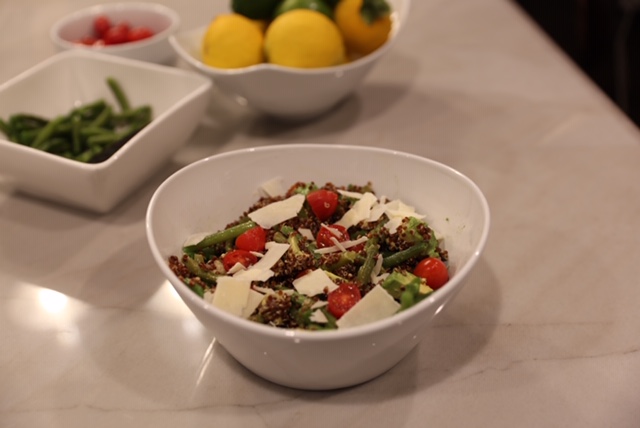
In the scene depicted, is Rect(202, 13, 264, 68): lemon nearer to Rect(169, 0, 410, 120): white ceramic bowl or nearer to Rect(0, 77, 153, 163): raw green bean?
Rect(169, 0, 410, 120): white ceramic bowl

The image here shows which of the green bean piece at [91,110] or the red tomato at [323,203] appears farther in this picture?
the green bean piece at [91,110]

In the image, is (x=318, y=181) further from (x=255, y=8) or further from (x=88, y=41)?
(x=88, y=41)

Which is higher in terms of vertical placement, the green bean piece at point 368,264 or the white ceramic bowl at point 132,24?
the white ceramic bowl at point 132,24

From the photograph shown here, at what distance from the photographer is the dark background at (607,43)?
2.55m

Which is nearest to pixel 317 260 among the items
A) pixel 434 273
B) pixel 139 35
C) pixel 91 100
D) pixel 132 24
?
pixel 434 273

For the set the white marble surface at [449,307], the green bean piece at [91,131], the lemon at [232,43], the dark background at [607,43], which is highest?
the lemon at [232,43]

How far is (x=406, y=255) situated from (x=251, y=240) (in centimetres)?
20

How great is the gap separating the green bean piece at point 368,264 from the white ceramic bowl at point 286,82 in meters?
0.49

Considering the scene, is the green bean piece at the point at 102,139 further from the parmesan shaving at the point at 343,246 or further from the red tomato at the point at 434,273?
the red tomato at the point at 434,273

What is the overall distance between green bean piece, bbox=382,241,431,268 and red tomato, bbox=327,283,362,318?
8cm

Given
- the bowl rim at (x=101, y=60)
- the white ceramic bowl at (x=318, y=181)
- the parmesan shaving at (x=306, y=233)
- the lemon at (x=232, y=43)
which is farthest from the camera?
the lemon at (x=232, y=43)

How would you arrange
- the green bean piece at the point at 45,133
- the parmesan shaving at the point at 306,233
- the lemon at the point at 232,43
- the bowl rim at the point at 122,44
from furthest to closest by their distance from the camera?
the bowl rim at the point at 122,44 < the lemon at the point at 232,43 < the green bean piece at the point at 45,133 < the parmesan shaving at the point at 306,233

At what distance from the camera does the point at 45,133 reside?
1.18 m

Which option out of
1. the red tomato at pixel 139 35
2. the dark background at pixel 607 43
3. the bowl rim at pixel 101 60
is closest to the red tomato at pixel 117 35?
the red tomato at pixel 139 35
